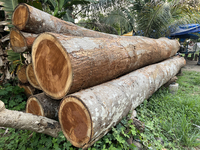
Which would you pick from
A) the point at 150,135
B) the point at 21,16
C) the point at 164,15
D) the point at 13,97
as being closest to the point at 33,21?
the point at 21,16

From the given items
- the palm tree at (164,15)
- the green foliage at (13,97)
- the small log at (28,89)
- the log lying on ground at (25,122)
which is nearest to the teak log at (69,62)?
the log lying on ground at (25,122)

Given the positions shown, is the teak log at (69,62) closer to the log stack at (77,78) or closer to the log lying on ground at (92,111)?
the log stack at (77,78)

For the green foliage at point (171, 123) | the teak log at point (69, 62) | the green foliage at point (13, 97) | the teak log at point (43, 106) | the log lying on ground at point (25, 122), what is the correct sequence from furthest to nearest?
the green foliage at point (13, 97) < the green foliage at point (171, 123) < the teak log at point (43, 106) < the teak log at point (69, 62) < the log lying on ground at point (25, 122)

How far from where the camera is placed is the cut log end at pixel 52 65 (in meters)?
1.28

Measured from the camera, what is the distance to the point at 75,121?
1235 mm

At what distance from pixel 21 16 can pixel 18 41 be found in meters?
0.41

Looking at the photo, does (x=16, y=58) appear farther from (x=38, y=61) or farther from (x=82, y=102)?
(x=82, y=102)

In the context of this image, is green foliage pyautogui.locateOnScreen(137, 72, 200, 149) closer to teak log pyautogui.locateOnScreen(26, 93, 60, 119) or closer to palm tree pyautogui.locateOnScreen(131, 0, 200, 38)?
teak log pyautogui.locateOnScreen(26, 93, 60, 119)

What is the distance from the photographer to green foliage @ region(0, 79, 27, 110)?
8.55 ft

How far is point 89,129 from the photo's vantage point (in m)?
1.13

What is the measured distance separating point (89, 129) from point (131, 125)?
0.73 metres

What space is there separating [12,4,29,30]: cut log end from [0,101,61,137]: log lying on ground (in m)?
1.28

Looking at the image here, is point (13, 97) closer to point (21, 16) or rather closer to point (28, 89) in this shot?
point (28, 89)

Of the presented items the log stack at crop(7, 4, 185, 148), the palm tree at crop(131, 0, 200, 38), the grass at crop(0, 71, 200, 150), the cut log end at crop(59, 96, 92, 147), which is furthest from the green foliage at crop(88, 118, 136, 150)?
the palm tree at crop(131, 0, 200, 38)
